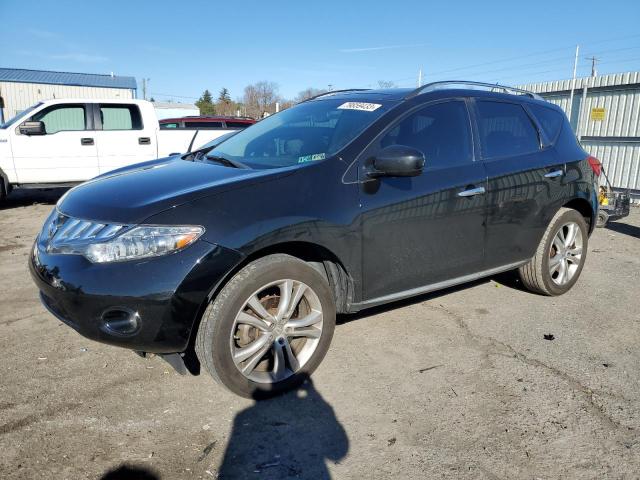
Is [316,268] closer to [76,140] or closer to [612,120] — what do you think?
[76,140]

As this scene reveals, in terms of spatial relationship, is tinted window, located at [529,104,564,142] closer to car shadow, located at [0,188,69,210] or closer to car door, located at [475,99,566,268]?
car door, located at [475,99,566,268]

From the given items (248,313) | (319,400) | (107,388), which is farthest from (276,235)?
(107,388)

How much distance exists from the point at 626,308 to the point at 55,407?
4.58m

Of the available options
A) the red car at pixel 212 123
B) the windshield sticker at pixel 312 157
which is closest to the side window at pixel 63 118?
the red car at pixel 212 123

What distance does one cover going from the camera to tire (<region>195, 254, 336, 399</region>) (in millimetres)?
2645

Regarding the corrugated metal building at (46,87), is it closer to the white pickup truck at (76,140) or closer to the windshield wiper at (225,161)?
the white pickup truck at (76,140)

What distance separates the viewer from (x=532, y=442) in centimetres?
253

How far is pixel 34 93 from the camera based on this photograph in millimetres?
33031

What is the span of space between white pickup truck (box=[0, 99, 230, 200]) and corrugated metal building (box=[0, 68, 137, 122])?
2598 centimetres

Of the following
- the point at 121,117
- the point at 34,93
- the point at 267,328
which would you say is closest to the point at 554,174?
the point at 267,328

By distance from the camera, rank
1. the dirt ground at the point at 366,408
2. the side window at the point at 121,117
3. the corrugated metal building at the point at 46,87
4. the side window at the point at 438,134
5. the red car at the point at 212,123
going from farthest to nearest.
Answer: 1. the corrugated metal building at the point at 46,87
2. the red car at the point at 212,123
3. the side window at the point at 121,117
4. the side window at the point at 438,134
5. the dirt ground at the point at 366,408

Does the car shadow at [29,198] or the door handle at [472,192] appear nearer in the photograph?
the door handle at [472,192]

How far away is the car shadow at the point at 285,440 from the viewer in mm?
2318

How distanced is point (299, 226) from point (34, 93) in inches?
1452
